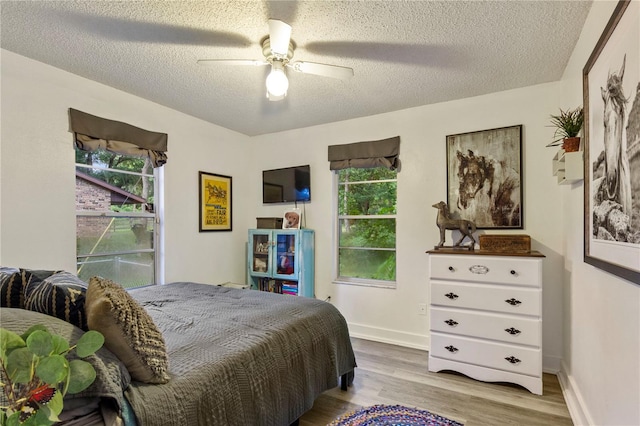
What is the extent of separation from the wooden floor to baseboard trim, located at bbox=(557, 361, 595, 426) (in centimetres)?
4

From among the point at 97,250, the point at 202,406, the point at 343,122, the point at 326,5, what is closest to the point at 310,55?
the point at 326,5

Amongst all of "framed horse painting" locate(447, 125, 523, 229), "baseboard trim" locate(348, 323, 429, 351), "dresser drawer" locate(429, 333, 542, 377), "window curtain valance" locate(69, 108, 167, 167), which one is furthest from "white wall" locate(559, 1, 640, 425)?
"window curtain valance" locate(69, 108, 167, 167)

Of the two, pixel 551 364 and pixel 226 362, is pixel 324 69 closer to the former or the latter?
pixel 226 362

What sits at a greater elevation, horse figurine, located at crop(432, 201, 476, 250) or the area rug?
horse figurine, located at crop(432, 201, 476, 250)

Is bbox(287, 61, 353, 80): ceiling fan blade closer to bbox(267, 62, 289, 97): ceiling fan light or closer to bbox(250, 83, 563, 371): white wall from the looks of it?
bbox(267, 62, 289, 97): ceiling fan light

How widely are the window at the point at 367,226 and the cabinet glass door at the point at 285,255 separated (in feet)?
1.82

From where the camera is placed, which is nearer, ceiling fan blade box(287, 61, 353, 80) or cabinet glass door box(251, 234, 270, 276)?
ceiling fan blade box(287, 61, 353, 80)

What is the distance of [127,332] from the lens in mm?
1153

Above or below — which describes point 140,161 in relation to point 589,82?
below

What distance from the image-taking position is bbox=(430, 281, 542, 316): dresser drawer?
2303 millimetres

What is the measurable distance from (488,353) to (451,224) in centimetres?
108

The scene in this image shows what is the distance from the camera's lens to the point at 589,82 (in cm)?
170

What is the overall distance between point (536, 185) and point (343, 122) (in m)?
2.07

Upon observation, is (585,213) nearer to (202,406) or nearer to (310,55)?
(310,55)
